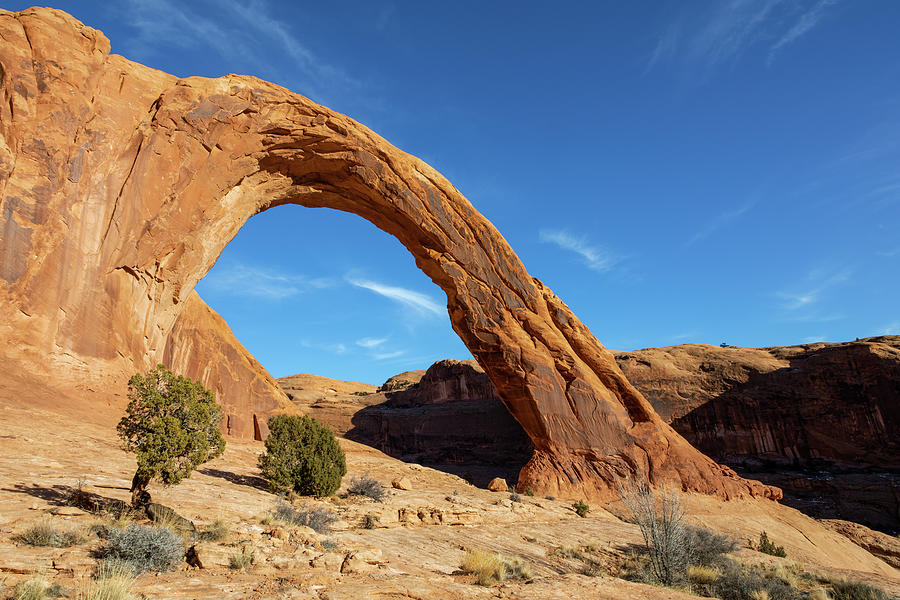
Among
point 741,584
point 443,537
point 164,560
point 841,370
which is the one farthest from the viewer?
point 841,370

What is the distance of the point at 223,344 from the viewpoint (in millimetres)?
24266

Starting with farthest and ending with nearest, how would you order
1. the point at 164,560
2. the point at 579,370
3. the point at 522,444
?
the point at 522,444, the point at 579,370, the point at 164,560

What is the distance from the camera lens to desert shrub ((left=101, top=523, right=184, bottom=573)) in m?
5.21

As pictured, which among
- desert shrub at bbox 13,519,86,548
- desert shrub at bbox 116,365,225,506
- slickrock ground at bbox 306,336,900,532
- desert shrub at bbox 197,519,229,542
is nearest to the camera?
desert shrub at bbox 13,519,86,548

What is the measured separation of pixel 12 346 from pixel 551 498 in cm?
1841

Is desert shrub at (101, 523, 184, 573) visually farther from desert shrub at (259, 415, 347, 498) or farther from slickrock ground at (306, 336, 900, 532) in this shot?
slickrock ground at (306, 336, 900, 532)

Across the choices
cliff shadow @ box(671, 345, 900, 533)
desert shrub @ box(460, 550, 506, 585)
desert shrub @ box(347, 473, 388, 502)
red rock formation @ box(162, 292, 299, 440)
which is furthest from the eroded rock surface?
desert shrub @ box(460, 550, 506, 585)

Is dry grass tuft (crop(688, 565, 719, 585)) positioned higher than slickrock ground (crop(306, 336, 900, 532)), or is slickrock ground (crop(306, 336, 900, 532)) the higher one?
slickrock ground (crop(306, 336, 900, 532))

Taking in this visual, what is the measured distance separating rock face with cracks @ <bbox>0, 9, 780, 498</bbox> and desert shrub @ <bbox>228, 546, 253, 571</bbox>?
9.80m

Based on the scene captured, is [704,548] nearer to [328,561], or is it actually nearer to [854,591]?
[854,591]

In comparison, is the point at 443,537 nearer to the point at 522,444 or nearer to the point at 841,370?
the point at 522,444

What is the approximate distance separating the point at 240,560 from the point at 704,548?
410 inches

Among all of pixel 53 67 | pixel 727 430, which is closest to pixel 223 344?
pixel 53 67

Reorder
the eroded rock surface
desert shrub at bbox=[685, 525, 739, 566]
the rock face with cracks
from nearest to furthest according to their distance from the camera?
desert shrub at bbox=[685, 525, 739, 566] < the rock face with cracks < the eroded rock surface
